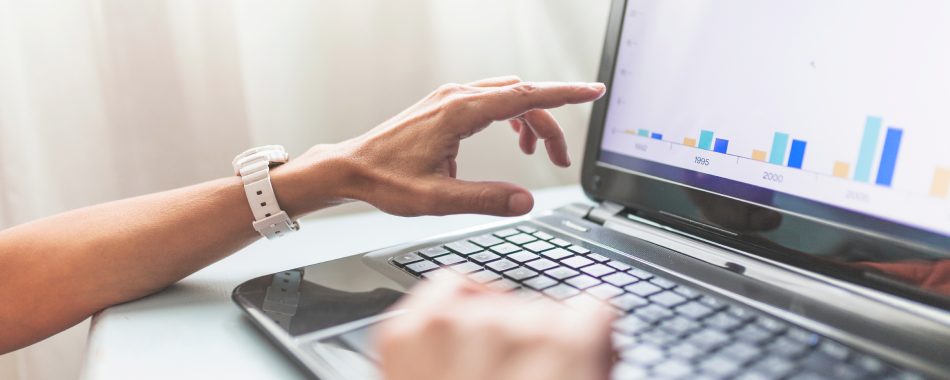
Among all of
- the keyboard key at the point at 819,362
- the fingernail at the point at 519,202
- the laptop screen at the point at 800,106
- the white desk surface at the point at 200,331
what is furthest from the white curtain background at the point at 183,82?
the keyboard key at the point at 819,362

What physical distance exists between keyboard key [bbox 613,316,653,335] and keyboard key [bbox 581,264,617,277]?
0.08m

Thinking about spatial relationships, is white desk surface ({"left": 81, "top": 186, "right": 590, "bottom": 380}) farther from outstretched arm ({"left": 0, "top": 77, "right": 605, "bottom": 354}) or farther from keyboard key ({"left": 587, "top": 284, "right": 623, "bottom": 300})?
keyboard key ({"left": 587, "top": 284, "right": 623, "bottom": 300})

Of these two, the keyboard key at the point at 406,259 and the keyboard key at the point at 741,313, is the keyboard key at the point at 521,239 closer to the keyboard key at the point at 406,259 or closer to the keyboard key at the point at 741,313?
the keyboard key at the point at 406,259

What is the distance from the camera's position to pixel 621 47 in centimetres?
63

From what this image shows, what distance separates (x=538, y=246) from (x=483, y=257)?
2.4 inches

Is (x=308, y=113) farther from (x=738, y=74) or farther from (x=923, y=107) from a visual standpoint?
(x=923, y=107)

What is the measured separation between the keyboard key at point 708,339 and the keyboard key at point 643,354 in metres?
0.03

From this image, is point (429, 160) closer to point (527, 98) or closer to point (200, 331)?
point (527, 98)

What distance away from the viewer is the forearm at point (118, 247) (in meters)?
0.45

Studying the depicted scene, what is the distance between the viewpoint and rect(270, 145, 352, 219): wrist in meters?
0.53

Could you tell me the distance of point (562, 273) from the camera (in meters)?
0.44

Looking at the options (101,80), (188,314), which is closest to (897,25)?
(188,314)

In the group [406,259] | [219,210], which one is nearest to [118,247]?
[219,210]

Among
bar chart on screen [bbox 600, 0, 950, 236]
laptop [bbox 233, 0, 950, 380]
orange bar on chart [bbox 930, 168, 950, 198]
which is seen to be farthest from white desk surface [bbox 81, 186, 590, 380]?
orange bar on chart [bbox 930, 168, 950, 198]
